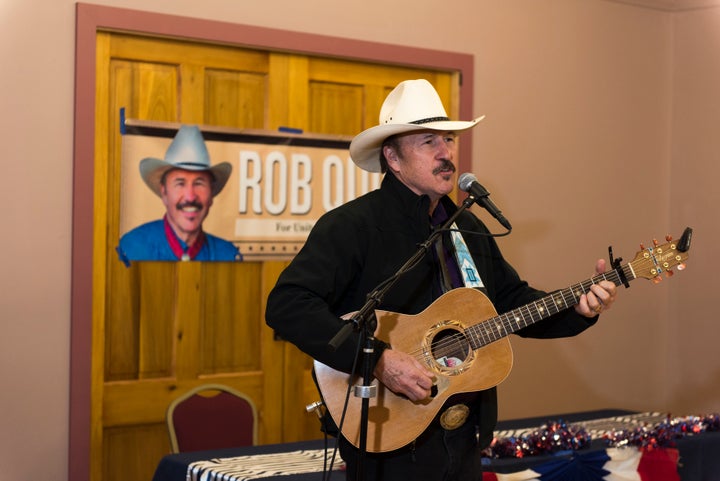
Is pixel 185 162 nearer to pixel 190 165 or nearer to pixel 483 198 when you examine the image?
pixel 190 165

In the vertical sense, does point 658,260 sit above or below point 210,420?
above

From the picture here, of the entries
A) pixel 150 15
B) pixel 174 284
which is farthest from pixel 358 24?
pixel 174 284

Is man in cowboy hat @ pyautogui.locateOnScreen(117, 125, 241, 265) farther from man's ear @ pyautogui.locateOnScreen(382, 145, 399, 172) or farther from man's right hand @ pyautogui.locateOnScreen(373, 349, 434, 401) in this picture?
man's right hand @ pyautogui.locateOnScreen(373, 349, 434, 401)

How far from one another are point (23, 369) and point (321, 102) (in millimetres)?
1785

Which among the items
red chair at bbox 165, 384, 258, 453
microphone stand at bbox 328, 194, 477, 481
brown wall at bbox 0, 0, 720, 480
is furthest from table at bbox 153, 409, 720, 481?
brown wall at bbox 0, 0, 720, 480

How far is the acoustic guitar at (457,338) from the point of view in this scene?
A: 7.80ft

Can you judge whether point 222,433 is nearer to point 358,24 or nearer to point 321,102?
point 321,102

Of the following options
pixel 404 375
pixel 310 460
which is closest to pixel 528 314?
pixel 404 375

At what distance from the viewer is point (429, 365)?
7.88 ft

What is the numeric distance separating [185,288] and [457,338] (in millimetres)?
1969

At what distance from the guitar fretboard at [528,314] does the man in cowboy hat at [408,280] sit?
3 cm

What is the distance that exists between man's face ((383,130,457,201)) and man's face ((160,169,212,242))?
175 centimetres

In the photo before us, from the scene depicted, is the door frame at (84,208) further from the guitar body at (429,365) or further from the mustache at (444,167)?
the mustache at (444,167)

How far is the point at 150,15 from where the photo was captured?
155 inches
